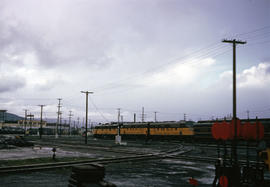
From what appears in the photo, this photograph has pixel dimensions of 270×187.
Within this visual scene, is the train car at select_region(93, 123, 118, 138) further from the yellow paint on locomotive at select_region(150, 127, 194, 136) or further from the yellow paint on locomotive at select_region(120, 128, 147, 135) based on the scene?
the yellow paint on locomotive at select_region(150, 127, 194, 136)

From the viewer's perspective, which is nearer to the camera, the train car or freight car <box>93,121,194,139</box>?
freight car <box>93,121,194,139</box>

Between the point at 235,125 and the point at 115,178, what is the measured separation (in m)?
6.51

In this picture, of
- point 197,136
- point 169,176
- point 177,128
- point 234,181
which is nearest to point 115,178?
point 169,176

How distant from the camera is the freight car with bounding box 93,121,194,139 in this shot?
47219mm

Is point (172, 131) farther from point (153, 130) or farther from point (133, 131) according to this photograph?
point (133, 131)

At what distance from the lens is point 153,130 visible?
5434cm

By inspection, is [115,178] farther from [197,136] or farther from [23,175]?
[197,136]

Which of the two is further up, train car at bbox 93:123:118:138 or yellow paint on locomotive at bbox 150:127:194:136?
yellow paint on locomotive at bbox 150:127:194:136

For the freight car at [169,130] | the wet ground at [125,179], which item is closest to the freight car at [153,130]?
the freight car at [169,130]

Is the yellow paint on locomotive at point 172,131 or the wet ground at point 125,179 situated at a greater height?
the wet ground at point 125,179

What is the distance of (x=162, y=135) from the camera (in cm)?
5234

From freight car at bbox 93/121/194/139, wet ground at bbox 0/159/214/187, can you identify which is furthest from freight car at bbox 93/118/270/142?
wet ground at bbox 0/159/214/187

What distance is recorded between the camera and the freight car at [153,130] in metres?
47.2

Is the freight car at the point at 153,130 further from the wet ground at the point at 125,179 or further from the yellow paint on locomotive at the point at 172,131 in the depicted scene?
the wet ground at the point at 125,179
